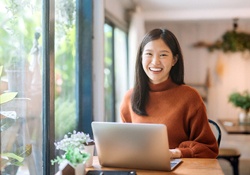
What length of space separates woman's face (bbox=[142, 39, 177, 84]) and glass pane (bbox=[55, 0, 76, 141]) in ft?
2.46

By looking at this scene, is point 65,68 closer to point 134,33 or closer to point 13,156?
point 13,156

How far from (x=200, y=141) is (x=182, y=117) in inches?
5.5

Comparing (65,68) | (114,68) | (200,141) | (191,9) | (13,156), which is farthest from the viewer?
(191,9)

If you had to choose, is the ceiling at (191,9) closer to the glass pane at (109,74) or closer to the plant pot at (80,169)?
the glass pane at (109,74)

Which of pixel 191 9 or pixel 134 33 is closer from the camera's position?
pixel 134 33

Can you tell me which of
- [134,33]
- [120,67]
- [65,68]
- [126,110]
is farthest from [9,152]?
[134,33]

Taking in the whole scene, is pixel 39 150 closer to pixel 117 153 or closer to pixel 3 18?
pixel 117 153

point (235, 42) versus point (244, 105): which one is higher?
point (235, 42)

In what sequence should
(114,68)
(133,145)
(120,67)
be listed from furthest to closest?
(120,67) → (114,68) → (133,145)

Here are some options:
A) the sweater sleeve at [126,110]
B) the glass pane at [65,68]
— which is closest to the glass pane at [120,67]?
the glass pane at [65,68]

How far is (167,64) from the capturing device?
1646 mm

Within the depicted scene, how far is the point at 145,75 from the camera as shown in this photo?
174 cm

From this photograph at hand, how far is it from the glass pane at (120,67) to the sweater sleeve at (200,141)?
2.65 m

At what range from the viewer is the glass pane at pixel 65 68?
2.23 m
